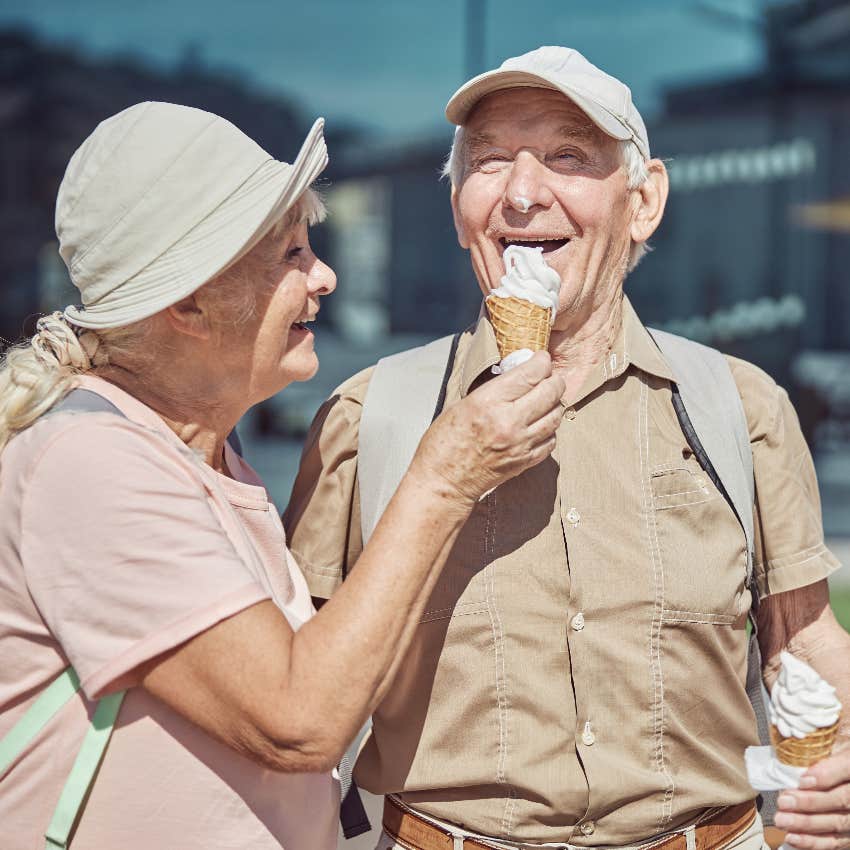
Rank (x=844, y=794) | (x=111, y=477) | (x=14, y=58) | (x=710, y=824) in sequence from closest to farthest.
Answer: (x=111, y=477), (x=844, y=794), (x=710, y=824), (x=14, y=58)

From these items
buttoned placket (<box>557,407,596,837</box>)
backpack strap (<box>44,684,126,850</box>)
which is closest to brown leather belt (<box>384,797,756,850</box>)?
buttoned placket (<box>557,407,596,837</box>)

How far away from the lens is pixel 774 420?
2307 mm

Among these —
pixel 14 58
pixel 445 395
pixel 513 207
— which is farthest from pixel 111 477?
pixel 14 58

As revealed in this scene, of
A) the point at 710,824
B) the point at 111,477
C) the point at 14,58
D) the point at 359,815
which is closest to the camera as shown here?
the point at 111,477

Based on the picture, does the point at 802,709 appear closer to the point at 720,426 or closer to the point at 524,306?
the point at 720,426

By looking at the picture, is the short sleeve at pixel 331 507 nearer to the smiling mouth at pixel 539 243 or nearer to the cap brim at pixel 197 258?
the smiling mouth at pixel 539 243

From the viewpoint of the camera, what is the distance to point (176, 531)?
1.77 metres

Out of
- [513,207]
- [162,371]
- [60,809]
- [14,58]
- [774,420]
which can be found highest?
[14,58]

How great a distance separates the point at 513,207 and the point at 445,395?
41 centimetres

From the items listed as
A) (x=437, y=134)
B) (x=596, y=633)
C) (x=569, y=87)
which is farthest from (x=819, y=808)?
(x=437, y=134)

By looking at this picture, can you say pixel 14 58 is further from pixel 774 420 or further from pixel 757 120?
pixel 774 420

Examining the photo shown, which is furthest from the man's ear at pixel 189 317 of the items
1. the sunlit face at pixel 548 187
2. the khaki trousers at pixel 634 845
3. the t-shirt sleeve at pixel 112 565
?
the khaki trousers at pixel 634 845

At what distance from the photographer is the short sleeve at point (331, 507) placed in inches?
92.0

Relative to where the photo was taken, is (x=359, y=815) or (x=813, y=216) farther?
(x=813, y=216)
